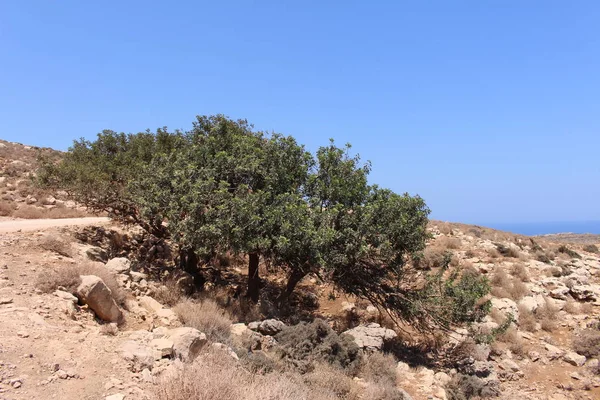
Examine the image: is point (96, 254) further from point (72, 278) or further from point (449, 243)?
point (449, 243)

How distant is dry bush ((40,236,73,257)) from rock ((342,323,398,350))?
8.76m

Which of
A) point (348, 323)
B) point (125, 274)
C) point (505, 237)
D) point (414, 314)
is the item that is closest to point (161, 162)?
point (125, 274)

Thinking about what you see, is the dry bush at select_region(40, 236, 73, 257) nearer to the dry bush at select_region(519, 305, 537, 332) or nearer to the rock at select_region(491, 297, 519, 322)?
the rock at select_region(491, 297, 519, 322)

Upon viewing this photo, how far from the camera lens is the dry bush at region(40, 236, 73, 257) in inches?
442

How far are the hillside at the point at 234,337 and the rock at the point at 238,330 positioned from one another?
0.04 meters

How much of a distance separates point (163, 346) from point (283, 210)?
5.17 metres

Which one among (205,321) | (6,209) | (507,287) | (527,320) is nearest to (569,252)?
(507,287)

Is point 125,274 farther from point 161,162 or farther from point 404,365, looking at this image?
point 404,365

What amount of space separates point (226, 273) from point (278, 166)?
719cm

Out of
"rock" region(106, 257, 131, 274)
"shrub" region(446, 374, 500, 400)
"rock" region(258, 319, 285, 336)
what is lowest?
"shrub" region(446, 374, 500, 400)

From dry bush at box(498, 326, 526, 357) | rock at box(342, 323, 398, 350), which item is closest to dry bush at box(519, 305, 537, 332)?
dry bush at box(498, 326, 526, 357)

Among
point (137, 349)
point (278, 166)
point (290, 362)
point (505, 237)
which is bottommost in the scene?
point (290, 362)

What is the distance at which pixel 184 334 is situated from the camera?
7141 mm

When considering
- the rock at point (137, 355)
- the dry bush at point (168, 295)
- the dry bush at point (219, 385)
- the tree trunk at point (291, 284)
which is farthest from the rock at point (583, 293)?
the rock at point (137, 355)
